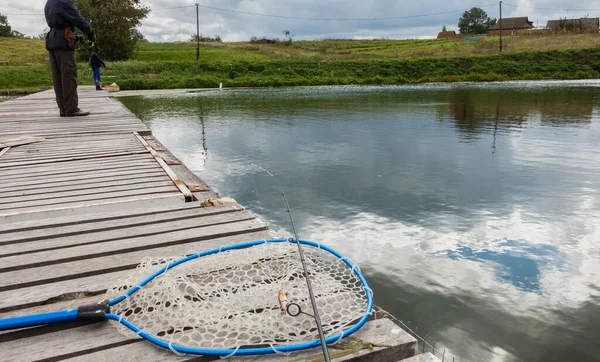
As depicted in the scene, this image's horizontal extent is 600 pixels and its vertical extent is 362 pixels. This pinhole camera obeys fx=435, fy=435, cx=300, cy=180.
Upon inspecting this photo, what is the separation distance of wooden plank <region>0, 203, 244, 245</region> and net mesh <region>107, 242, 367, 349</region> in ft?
3.44

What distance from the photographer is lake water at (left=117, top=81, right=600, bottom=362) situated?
3.49 m

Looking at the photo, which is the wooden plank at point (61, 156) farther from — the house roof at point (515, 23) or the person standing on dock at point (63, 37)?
the house roof at point (515, 23)

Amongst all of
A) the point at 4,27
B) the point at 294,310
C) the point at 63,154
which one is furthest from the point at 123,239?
the point at 4,27

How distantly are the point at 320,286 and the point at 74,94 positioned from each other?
9719 mm

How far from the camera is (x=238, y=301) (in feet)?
7.40

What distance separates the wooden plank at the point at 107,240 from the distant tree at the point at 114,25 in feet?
161

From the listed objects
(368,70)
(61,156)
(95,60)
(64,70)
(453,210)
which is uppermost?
(368,70)

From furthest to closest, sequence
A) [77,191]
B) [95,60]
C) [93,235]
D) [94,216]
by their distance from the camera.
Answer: [95,60], [77,191], [94,216], [93,235]

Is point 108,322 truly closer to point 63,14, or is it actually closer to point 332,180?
point 332,180

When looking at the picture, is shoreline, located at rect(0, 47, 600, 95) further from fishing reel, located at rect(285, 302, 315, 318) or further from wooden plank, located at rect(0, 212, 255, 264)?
fishing reel, located at rect(285, 302, 315, 318)

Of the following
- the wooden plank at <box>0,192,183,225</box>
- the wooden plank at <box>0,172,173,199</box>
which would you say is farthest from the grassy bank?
the wooden plank at <box>0,192,183,225</box>

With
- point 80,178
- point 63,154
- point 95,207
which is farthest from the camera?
point 63,154

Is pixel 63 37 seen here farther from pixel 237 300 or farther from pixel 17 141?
pixel 237 300

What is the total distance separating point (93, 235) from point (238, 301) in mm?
1648
